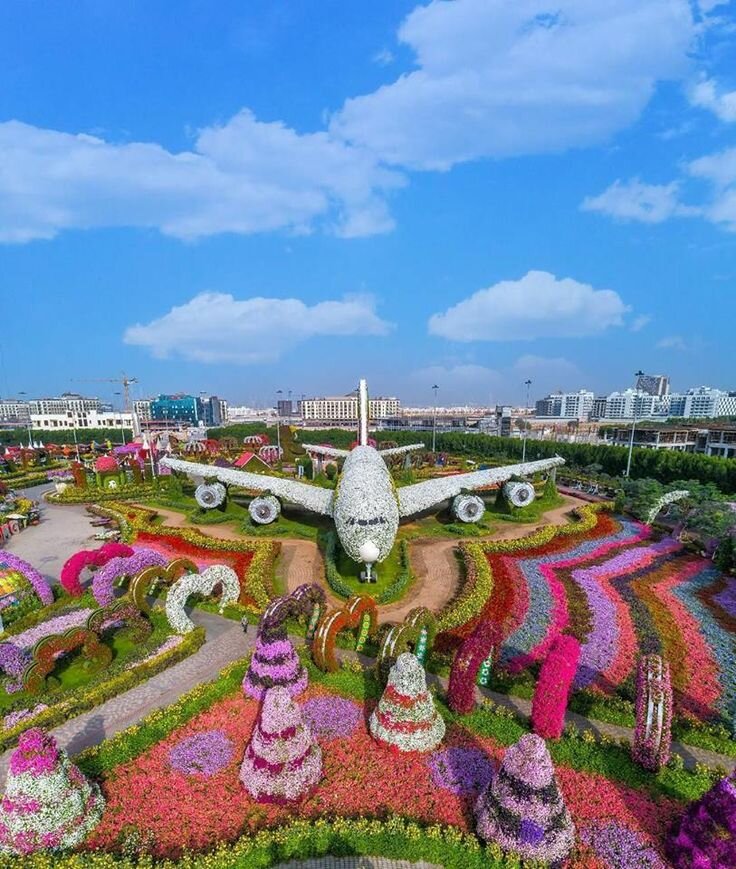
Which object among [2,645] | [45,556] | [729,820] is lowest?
[45,556]

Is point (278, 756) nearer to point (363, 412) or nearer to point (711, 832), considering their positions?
point (711, 832)

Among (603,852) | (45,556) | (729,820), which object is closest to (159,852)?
(603,852)

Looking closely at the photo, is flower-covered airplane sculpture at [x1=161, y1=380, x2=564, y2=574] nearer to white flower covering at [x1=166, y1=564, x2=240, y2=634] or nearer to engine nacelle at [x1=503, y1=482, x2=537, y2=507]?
engine nacelle at [x1=503, y1=482, x2=537, y2=507]

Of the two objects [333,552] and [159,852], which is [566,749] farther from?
[333,552]

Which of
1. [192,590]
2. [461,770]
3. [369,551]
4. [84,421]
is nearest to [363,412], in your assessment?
[369,551]

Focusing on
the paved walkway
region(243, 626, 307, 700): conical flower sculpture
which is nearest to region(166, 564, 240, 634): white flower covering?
region(243, 626, 307, 700): conical flower sculpture
